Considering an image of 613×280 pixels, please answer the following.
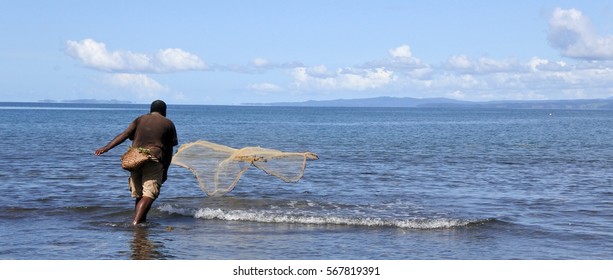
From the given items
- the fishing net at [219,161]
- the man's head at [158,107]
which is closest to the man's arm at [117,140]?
the man's head at [158,107]

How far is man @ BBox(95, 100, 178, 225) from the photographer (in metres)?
11.4

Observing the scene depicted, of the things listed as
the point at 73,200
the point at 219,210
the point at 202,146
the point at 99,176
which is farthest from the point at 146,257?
the point at 99,176

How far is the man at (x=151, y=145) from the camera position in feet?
37.5

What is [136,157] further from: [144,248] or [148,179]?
[144,248]

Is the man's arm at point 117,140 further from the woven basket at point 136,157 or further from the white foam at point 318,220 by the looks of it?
the white foam at point 318,220

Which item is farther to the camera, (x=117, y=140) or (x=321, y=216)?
(x=321, y=216)

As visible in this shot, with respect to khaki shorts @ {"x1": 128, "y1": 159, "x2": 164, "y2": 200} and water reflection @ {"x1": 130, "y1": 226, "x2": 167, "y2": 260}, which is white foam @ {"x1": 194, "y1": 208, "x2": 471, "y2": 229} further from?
water reflection @ {"x1": 130, "y1": 226, "x2": 167, "y2": 260}

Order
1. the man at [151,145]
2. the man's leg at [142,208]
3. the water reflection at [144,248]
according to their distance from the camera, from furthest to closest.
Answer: the man's leg at [142,208]
the man at [151,145]
the water reflection at [144,248]

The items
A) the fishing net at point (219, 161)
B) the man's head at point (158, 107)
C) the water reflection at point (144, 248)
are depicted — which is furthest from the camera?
the fishing net at point (219, 161)

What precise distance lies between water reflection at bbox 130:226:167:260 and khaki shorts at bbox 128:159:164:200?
576 mm

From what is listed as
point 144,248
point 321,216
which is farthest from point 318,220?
point 144,248

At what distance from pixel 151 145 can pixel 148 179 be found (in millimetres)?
518

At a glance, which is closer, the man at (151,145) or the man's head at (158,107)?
the man at (151,145)

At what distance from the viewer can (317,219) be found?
43.0ft
